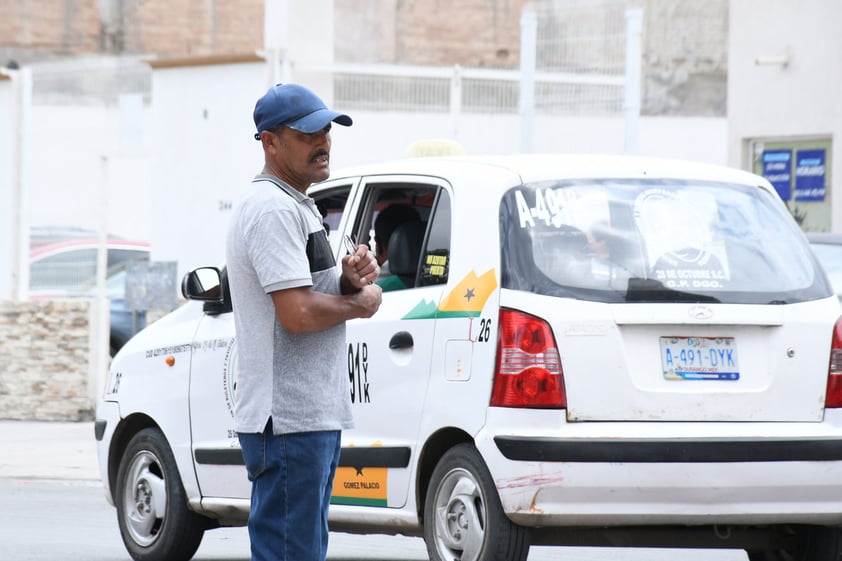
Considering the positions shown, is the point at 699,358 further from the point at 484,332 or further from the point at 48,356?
the point at 48,356

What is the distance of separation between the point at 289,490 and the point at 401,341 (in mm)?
2215

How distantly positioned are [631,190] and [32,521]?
A: 5.02 meters

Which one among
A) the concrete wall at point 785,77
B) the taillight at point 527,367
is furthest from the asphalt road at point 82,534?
the concrete wall at point 785,77

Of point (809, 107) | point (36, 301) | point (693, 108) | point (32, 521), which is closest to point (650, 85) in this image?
point (693, 108)

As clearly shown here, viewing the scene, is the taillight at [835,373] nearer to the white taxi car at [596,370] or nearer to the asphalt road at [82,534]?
the white taxi car at [596,370]

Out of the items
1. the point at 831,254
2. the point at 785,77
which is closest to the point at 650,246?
the point at 831,254

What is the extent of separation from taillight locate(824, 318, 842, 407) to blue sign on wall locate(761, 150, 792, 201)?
1238cm

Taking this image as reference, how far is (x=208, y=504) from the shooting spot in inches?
323

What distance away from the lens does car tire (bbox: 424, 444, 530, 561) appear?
6629mm

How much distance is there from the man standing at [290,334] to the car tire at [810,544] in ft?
9.04

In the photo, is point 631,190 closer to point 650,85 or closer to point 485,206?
point 485,206

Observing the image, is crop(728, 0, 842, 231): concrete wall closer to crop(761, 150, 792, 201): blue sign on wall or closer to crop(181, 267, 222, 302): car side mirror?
crop(761, 150, 792, 201): blue sign on wall

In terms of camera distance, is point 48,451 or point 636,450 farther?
point 48,451

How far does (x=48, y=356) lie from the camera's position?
1738 centimetres
